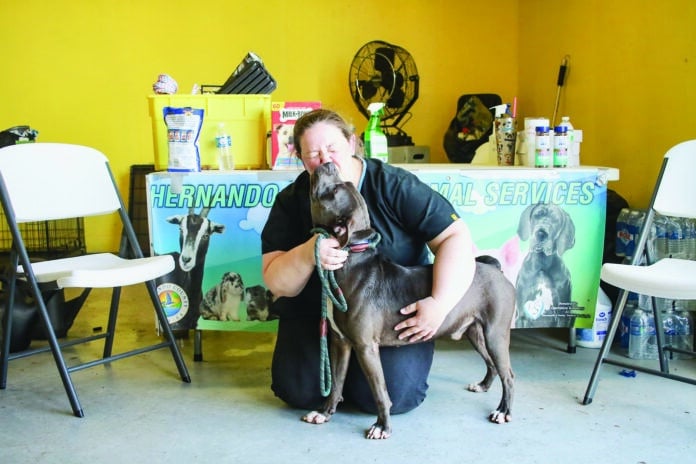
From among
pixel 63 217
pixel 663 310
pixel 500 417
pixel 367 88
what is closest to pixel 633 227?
pixel 663 310

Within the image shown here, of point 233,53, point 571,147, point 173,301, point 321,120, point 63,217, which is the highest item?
point 233,53

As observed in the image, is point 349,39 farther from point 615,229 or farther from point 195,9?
point 615,229

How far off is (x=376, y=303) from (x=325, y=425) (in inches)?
16.9

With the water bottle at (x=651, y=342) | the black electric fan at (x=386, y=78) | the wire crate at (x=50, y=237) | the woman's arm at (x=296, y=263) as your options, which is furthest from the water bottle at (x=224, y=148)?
the wire crate at (x=50, y=237)

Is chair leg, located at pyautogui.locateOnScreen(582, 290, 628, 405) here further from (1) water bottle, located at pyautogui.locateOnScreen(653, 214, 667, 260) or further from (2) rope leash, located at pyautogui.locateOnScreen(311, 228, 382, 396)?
(2) rope leash, located at pyautogui.locateOnScreen(311, 228, 382, 396)

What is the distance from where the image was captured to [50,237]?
193 inches

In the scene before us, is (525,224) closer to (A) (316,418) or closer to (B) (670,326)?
(B) (670,326)

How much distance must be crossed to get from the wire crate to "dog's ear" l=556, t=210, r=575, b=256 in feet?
11.0

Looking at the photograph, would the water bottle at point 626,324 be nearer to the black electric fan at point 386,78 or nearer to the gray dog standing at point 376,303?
the gray dog standing at point 376,303

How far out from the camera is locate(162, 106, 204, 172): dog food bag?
249 centimetres

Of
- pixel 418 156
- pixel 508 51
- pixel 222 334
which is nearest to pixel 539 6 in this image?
pixel 508 51

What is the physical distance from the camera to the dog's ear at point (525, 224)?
249 cm

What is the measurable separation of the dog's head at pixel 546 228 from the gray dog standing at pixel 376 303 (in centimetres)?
57

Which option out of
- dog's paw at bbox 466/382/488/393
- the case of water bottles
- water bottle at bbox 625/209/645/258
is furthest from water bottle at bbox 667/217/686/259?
dog's paw at bbox 466/382/488/393
